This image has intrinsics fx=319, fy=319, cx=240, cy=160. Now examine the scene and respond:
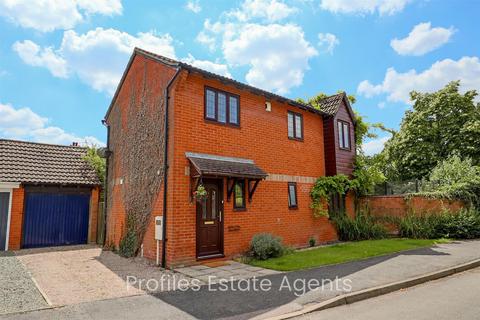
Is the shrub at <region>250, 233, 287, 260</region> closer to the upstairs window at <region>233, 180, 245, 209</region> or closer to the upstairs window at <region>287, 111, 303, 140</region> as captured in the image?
the upstairs window at <region>233, 180, 245, 209</region>

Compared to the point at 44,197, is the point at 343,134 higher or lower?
higher

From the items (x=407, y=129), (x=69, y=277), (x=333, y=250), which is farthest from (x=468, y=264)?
(x=407, y=129)

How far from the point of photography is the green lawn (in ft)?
30.0

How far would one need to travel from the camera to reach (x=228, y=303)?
596 cm

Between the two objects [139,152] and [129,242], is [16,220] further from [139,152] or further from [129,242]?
[139,152]

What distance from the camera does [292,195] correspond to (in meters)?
13.0

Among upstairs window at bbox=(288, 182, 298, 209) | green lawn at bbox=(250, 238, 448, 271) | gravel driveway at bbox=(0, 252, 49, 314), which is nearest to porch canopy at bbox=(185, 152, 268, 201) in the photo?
upstairs window at bbox=(288, 182, 298, 209)

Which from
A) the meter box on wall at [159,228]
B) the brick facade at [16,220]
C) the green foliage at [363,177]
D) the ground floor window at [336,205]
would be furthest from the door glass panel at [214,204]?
the brick facade at [16,220]

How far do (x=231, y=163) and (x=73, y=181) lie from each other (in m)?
8.47

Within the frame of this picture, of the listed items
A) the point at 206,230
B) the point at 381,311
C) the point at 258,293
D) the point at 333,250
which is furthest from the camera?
the point at 333,250

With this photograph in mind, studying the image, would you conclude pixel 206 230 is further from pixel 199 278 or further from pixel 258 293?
pixel 258 293

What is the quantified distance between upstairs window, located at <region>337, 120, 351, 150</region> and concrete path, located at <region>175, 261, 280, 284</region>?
8765 mm

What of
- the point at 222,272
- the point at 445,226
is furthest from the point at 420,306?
the point at 445,226

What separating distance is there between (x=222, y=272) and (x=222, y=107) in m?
5.48
